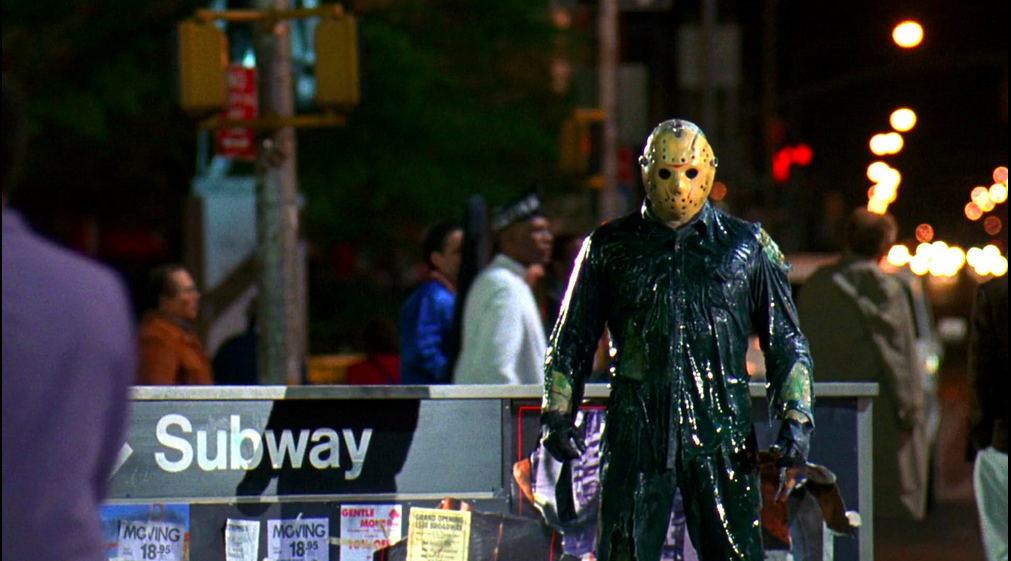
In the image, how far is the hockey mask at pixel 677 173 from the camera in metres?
5.10

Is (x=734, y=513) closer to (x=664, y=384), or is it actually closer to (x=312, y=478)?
(x=664, y=384)

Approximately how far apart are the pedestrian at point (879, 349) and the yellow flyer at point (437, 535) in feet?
12.1

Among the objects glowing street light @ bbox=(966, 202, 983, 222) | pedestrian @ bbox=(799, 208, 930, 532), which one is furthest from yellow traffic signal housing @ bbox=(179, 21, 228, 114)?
glowing street light @ bbox=(966, 202, 983, 222)

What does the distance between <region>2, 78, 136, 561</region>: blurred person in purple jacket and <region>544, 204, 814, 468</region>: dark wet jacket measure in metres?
2.55

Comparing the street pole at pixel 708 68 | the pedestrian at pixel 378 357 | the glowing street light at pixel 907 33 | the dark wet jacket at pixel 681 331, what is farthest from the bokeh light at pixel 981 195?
the dark wet jacket at pixel 681 331

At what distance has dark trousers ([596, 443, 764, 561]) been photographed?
4922mm

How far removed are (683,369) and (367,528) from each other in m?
1.53

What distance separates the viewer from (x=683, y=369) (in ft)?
16.3

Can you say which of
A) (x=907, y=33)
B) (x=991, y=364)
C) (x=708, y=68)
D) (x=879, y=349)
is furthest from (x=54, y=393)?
(x=907, y=33)

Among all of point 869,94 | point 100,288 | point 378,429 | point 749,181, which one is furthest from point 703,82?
point 869,94

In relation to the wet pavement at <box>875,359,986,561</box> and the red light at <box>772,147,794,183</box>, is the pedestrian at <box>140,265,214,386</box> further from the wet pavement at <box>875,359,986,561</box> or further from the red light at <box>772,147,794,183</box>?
the red light at <box>772,147,794,183</box>

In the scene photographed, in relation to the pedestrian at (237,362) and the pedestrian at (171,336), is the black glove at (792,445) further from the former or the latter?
the pedestrian at (237,362)

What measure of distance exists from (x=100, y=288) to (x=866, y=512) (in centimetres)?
406

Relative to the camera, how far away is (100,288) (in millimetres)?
2609
